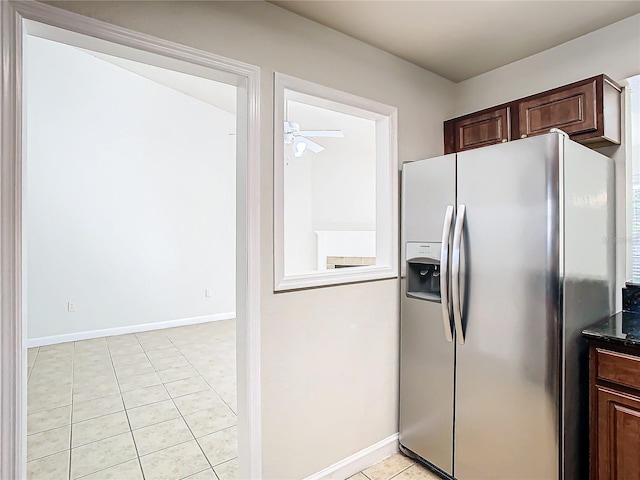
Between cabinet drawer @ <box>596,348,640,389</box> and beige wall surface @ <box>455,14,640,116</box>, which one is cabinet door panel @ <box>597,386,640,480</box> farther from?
beige wall surface @ <box>455,14,640,116</box>

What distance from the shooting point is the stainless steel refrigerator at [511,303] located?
1.62 meters

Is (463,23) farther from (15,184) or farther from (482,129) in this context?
(15,184)

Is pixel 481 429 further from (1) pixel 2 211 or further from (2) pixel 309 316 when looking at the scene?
(1) pixel 2 211

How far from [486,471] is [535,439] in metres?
0.35

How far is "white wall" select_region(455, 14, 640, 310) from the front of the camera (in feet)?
6.77

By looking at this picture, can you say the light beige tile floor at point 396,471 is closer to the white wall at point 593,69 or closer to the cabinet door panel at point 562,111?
the white wall at point 593,69

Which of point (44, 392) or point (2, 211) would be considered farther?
point (44, 392)

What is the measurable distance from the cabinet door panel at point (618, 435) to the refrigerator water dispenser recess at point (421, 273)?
889mm

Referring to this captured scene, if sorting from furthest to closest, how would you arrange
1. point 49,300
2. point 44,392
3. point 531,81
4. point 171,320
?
point 171,320 → point 49,300 → point 44,392 → point 531,81

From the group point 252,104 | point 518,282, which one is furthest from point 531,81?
point 252,104

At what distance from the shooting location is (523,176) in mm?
1699

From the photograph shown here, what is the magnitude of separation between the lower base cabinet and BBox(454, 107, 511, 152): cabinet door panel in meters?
1.40

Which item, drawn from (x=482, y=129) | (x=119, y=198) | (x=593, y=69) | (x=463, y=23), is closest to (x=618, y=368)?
(x=482, y=129)

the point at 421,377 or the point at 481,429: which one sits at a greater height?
the point at 421,377
